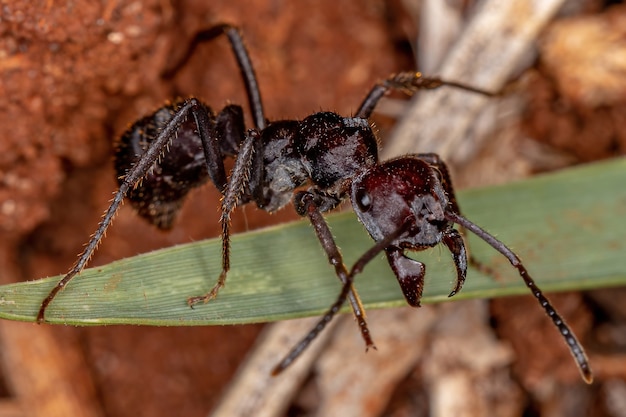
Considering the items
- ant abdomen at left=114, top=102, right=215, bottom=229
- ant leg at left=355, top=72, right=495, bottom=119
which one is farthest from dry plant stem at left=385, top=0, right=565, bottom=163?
ant abdomen at left=114, top=102, right=215, bottom=229

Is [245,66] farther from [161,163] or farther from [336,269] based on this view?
[336,269]

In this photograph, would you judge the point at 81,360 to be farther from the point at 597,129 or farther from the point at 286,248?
the point at 597,129

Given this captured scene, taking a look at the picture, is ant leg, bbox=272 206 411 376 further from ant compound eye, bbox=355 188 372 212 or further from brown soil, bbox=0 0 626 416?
brown soil, bbox=0 0 626 416

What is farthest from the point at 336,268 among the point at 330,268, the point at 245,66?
the point at 245,66

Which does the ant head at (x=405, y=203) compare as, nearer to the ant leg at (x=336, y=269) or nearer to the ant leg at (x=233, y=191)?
the ant leg at (x=336, y=269)

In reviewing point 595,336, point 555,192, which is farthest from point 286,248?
point 595,336

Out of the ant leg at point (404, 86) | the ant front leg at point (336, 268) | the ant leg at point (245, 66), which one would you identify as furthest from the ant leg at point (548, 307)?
the ant leg at point (245, 66)

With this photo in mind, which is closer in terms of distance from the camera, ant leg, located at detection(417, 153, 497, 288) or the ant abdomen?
ant leg, located at detection(417, 153, 497, 288)

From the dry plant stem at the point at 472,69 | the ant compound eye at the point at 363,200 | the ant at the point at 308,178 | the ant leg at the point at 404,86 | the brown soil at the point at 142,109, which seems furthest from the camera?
the dry plant stem at the point at 472,69
